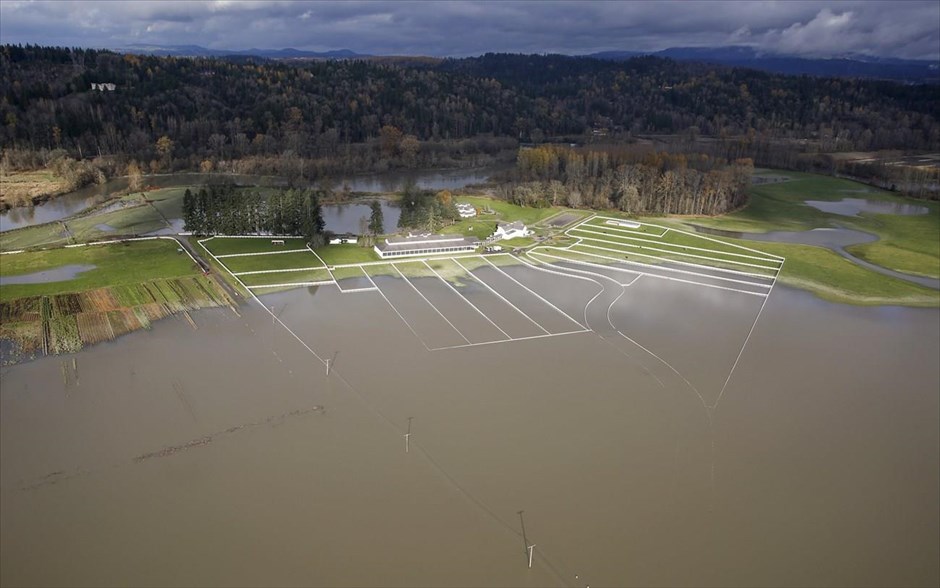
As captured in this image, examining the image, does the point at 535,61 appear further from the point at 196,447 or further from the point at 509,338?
the point at 196,447

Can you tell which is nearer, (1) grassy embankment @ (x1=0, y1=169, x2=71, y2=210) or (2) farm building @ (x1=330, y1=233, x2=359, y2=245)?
(2) farm building @ (x1=330, y1=233, x2=359, y2=245)

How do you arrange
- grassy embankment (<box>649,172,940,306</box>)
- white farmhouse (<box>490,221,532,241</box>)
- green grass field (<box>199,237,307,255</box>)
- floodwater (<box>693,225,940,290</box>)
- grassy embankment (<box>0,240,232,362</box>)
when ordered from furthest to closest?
floodwater (<box>693,225,940,290</box>) → white farmhouse (<box>490,221,532,241</box>) → green grass field (<box>199,237,307,255</box>) → grassy embankment (<box>649,172,940,306</box>) → grassy embankment (<box>0,240,232,362</box>)

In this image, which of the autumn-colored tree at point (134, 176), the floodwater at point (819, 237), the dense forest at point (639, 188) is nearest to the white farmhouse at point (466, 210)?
the dense forest at point (639, 188)

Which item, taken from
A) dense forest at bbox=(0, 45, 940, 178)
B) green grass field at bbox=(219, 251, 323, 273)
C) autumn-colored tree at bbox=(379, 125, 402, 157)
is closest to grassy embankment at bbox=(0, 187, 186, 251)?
green grass field at bbox=(219, 251, 323, 273)

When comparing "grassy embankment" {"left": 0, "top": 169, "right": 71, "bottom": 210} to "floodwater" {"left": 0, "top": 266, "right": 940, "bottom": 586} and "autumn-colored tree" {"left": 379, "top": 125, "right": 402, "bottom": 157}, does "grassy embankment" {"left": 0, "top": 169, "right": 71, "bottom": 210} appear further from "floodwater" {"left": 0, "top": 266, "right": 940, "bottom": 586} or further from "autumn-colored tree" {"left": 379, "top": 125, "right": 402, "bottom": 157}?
"autumn-colored tree" {"left": 379, "top": 125, "right": 402, "bottom": 157}

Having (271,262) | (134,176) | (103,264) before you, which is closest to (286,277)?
(271,262)

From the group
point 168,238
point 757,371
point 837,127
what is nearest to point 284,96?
point 168,238

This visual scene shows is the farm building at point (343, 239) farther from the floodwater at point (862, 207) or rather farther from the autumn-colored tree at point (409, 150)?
the floodwater at point (862, 207)
